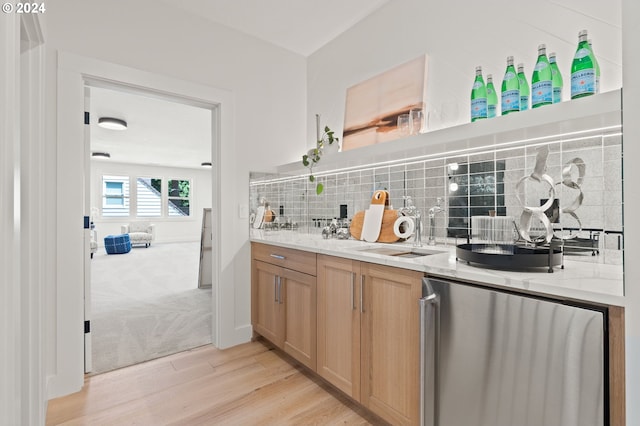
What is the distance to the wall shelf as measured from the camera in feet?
3.94

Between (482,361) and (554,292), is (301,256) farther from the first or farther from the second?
(554,292)

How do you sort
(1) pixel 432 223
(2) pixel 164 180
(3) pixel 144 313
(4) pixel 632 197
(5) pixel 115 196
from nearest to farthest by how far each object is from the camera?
(4) pixel 632 197 < (1) pixel 432 223 < (3) pixel 144 313 < (5) pixel 115 196 < (2) pixel 164 180

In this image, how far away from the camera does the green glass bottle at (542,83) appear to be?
4.54ft

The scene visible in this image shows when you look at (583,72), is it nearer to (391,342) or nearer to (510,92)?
(510,92)

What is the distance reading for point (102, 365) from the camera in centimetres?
225

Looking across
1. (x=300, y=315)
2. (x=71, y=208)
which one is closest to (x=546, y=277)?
(x=300, y=315)

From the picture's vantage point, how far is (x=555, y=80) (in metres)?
1.43

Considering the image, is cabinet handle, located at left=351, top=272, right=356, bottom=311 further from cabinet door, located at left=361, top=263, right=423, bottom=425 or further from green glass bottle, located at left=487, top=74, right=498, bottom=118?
green glass bottle, located at left=487, top=74, right=498, bottom=118

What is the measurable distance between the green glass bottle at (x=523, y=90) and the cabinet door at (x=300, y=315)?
150cm

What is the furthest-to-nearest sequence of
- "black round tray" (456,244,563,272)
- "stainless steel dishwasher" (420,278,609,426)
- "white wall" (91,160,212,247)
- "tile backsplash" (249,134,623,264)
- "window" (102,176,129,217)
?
1. "window" (102,176,129,217)
2. "white wall" (91,160,212,247)
3. "tile backsplash" (249,134,623,264)
4. "black round tray" (456,244,563,272)
5. "stainless steel dishwasher" (420,278,609,426)

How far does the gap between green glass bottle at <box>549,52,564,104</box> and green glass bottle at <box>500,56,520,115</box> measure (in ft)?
0.46

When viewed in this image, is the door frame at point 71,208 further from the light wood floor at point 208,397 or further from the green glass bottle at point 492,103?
the green glass bottle at point 492,103

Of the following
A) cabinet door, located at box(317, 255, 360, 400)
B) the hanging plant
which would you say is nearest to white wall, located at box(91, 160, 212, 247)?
Result: the hanging plant

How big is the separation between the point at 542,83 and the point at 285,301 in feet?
6.52
